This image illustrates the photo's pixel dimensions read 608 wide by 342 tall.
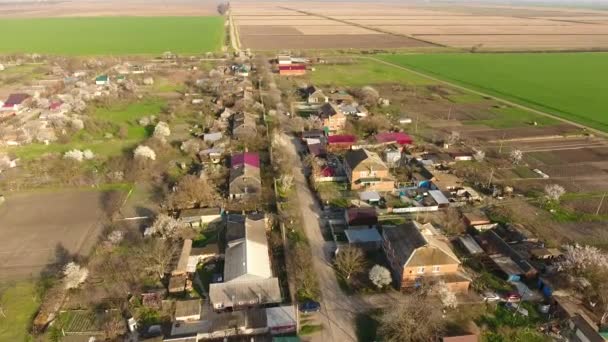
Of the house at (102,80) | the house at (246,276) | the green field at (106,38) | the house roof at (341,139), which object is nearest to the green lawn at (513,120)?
the house roof at (341,139)

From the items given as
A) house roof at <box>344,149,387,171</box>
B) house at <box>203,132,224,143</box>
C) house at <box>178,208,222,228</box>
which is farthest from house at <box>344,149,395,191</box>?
house at <box>203,132,224,143</box>

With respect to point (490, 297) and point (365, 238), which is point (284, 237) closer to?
point (365, 238)

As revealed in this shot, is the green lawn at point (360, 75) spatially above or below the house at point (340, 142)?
above

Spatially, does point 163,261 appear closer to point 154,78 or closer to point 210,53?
point 154,78

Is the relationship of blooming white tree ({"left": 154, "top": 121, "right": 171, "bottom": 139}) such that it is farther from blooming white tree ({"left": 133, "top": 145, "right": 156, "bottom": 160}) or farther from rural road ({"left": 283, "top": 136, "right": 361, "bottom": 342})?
rural road ({"left": 283, "top": 136, "right": 361, "bottom": 342})

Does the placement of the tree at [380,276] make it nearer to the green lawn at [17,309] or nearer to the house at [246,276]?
the house at [246,276]

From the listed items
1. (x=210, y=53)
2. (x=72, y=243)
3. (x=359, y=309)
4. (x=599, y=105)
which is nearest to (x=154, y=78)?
(x=210, y=53)

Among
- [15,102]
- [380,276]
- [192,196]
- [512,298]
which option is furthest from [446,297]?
[15,102]
